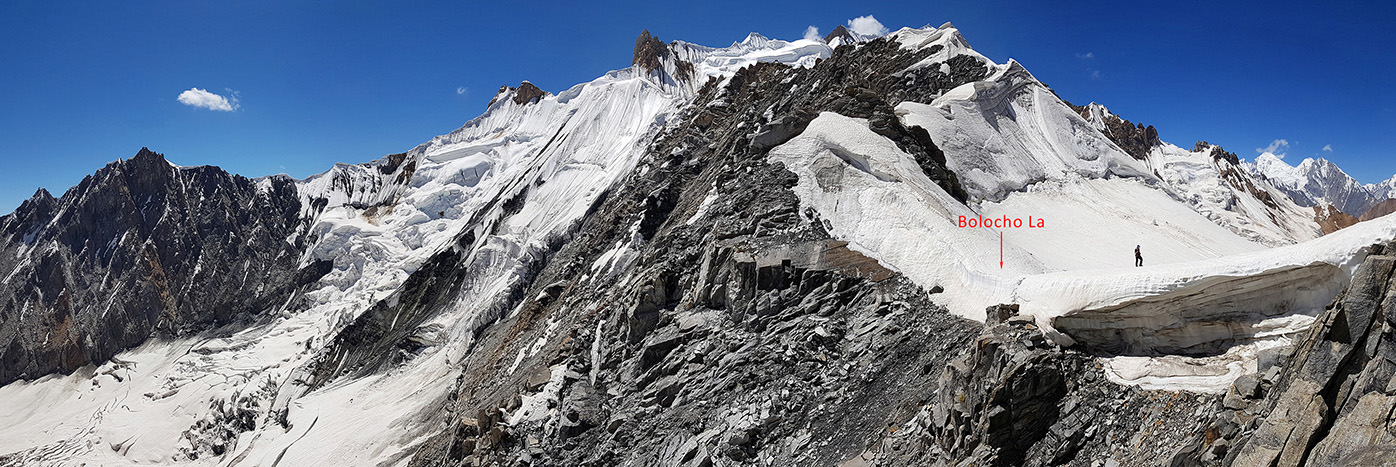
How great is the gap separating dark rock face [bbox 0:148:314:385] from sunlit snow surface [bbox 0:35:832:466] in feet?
10.4

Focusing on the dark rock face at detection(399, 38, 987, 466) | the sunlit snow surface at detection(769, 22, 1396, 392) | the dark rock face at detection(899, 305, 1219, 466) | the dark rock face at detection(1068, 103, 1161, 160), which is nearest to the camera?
the dark rock face at detection(899, 305, 1219, 466)

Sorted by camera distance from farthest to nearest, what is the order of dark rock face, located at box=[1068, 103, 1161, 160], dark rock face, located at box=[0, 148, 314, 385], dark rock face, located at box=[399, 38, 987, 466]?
A: dark rock face, located at box=[0, 148, 314, 385], dark rock face, located at box=[1068, 103, 1161, 160], dark rock face, located at box=[399, 38, 987, 466]

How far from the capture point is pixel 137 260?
212ft

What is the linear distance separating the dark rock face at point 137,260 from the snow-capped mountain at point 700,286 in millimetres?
276

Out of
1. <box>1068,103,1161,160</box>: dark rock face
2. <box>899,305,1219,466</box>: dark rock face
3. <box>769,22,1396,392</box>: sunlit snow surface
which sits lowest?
<box>899,305,1219,466</box>: dark rock face

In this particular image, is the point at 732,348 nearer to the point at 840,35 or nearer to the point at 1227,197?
the point at 1227,197

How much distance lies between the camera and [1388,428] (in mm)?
7445

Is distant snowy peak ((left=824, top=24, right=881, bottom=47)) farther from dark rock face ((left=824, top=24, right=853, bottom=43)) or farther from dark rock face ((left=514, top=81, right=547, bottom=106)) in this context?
dark rock face ((left=514, top=81, right=547, bottom=106))

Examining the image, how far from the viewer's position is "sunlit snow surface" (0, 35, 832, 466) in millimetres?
37625

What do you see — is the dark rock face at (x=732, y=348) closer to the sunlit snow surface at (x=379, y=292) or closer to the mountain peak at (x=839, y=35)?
the sunlit snow surface at (x=379, y=292)

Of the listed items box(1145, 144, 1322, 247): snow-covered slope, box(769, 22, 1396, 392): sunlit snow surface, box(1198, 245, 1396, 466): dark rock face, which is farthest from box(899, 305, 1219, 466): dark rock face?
box(1145, 144, 1322, 247): snow-covered slope

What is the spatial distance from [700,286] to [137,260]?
236 ft

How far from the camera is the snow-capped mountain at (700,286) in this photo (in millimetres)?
11828

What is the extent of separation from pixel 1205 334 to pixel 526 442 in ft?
55.0
